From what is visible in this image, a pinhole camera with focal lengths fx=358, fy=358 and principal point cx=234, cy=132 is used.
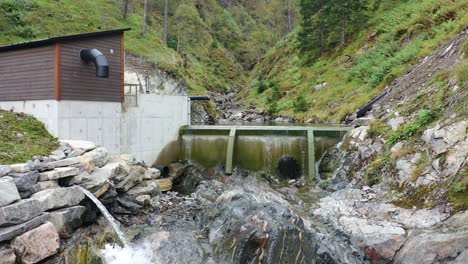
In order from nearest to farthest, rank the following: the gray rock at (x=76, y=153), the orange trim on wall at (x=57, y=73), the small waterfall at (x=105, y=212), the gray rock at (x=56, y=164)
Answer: the gray rock at (x=56, y=164) < the small waterfall at (x=105, y=212) < the gray rock at (x=76, y=153) < the orange trim on wall at (x=57, y=73)

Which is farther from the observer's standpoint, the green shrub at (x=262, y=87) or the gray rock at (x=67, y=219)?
the green shrub at (x=262, y=87)

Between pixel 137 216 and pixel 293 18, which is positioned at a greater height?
pixel 293 18

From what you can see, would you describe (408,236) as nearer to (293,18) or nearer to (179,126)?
(179,126)

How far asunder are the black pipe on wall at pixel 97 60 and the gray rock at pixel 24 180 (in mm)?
6699

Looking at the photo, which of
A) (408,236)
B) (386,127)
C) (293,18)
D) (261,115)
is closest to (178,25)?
(293,18)

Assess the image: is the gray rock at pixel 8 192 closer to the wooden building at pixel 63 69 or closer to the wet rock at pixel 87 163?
the wet rock at pixel 87 163

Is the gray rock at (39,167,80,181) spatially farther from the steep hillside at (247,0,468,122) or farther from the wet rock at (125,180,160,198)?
the steep hillside at (247,0,468,122)

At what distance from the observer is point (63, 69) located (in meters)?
16.1

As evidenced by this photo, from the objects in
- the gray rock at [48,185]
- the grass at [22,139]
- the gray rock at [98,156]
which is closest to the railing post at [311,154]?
the gray rock at [98,156]

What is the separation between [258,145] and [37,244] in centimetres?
1220

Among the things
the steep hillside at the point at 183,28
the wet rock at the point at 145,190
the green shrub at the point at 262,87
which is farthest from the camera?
the green shrub at the point at 262,87

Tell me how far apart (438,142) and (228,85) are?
55.0 m

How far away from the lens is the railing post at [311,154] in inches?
686

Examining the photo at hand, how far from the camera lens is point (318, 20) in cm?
3994
